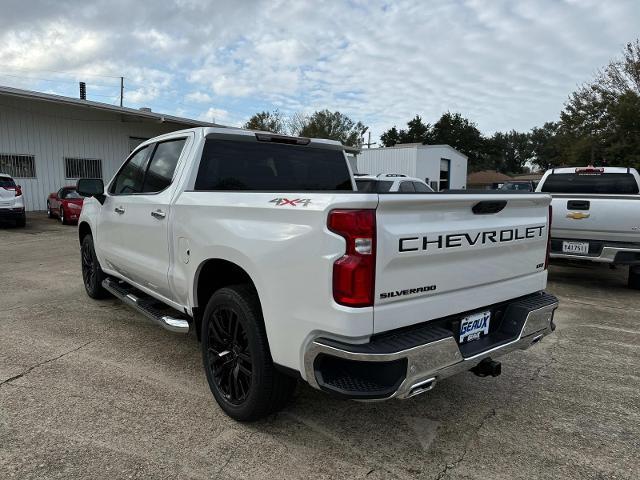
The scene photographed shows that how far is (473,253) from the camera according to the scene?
2822mm

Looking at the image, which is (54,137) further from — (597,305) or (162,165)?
(597,305)

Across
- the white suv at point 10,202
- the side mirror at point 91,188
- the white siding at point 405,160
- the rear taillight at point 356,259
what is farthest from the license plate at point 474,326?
the white siding at point 405,160

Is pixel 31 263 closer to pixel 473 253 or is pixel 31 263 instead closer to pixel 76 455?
pixel 76 455

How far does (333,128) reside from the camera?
195 feet

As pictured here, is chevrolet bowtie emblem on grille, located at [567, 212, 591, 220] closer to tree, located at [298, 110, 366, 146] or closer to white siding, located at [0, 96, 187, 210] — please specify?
white siding, located at [0, 96, 187, 210]

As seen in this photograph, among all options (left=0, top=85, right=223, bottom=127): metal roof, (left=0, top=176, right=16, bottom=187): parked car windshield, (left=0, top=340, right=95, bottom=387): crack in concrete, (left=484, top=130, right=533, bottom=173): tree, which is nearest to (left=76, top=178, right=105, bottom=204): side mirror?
(left=0, top=340, right=95, bottom=387): crack in concrete

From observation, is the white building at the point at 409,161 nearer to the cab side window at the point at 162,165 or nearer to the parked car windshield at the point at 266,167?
the parked car windshield at the point at 266,167

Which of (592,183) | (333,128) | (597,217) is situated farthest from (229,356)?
(333,128)

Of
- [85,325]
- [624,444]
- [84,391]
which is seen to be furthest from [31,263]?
[624,444]

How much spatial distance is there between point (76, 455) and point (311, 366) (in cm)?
152

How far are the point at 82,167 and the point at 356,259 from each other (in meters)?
22.5

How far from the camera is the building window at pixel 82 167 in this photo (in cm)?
2122

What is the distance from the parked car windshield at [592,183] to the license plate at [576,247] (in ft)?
6.06

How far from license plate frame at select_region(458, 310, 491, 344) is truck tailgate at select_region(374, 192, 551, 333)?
2.9 inches
